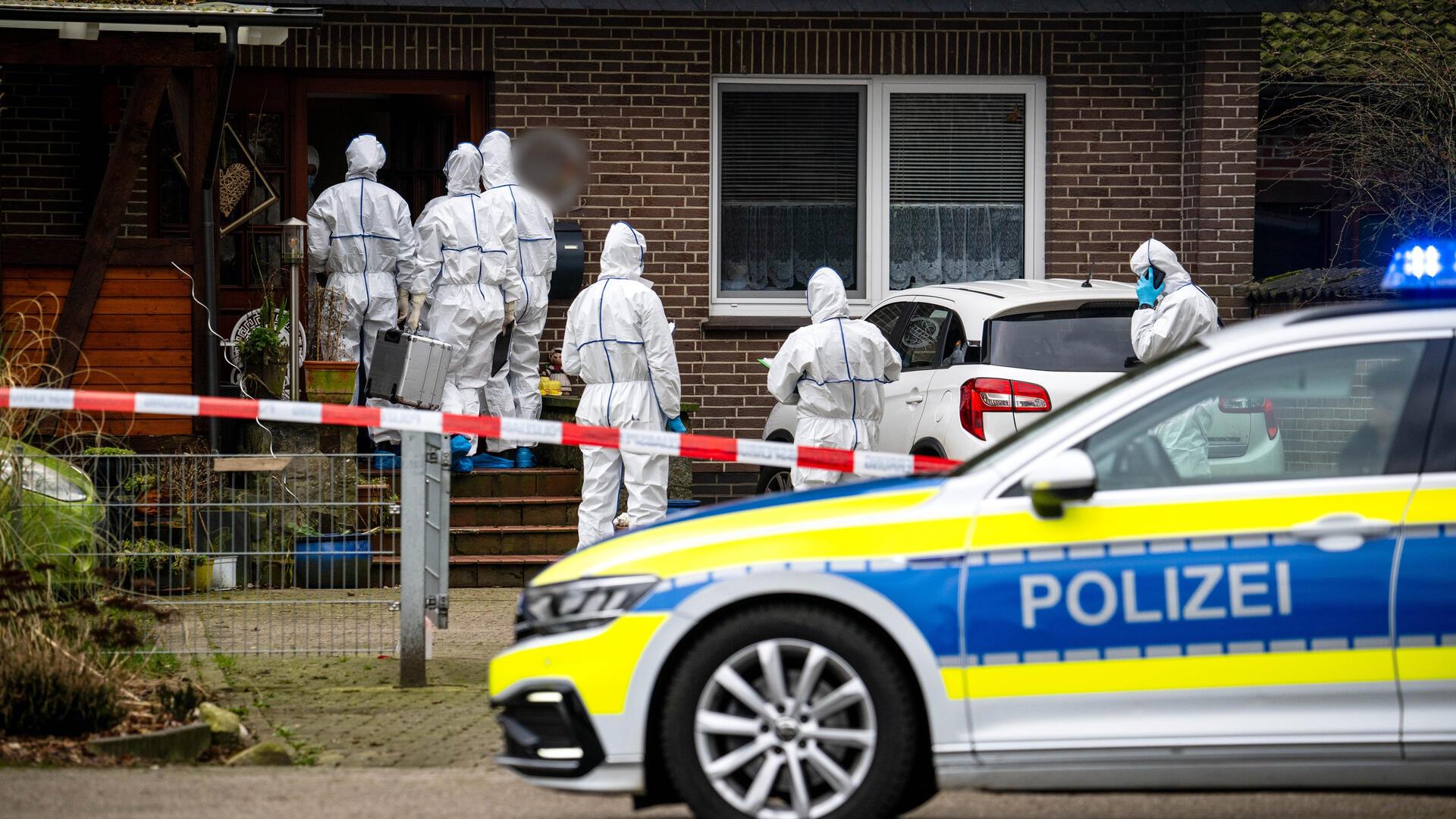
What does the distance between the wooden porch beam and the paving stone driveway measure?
317 centimetres

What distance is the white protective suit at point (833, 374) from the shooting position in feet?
33.3

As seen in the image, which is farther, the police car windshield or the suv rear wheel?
the suv rear wheel

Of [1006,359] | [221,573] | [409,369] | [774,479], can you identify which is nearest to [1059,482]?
[221,573]

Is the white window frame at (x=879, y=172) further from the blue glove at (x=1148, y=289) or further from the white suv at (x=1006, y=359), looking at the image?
the blue glove at (x=1148, y=289)

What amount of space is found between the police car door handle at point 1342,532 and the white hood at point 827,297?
5.26 metres

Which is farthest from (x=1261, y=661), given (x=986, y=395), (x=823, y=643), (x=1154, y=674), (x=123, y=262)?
(x=123, y=262)

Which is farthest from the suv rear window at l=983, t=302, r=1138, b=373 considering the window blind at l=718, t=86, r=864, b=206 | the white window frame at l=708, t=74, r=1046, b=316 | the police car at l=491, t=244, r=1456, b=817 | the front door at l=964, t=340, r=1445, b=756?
the front door at l=964, t=340, r=1445, b=756

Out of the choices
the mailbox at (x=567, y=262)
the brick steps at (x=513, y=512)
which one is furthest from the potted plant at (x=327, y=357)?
the mailbox at (x=567, y=262)

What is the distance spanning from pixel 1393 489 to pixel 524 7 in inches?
355

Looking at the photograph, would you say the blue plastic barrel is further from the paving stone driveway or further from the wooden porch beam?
the wooden porch beam

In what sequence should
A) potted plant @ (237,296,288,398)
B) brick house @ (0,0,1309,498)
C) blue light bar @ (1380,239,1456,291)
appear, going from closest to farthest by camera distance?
blue light bar @ (1380,239,1456,291)
potted plant @ (237,296,288,398)
brick house @ (0,0,1309,498)

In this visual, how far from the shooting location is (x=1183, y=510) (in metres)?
5.00

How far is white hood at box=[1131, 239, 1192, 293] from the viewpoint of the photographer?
10352 millimetres

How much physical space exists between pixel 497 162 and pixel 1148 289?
177 inches
